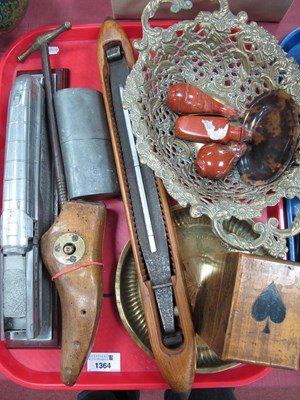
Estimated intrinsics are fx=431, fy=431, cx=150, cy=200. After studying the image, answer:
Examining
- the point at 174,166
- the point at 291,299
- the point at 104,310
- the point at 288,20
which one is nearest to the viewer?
the point at 291,299

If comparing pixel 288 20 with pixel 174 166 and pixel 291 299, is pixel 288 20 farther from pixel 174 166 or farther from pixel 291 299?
pixel 291 299

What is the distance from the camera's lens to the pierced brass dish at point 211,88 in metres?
0.68

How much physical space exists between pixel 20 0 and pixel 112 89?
0.87 feet

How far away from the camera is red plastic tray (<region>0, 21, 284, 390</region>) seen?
0.86 meters

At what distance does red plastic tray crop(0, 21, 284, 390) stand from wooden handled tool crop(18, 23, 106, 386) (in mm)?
130

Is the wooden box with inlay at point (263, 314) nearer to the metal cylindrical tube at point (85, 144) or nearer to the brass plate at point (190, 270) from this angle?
the brass plate at point (190, 270)

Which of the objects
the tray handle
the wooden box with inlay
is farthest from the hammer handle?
the wooden box with inlay

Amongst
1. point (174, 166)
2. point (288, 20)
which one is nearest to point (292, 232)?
point (174, 166)

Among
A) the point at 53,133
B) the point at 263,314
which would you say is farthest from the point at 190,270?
the point at 53,133

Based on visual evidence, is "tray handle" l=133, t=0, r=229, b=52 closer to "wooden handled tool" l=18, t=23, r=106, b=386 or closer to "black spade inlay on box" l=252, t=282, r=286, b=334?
"wooden handled tool" l=18, t=23, r=106, b=386

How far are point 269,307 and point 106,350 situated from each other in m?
0.41

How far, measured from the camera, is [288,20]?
1008 millimetres

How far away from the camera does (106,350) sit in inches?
34.9

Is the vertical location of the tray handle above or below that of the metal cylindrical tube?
above
